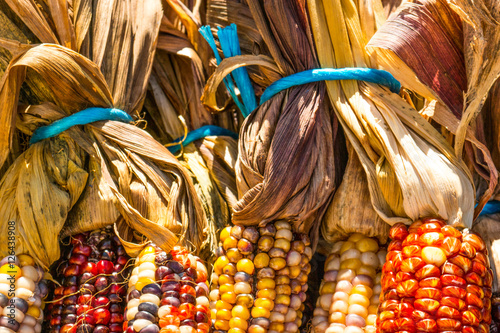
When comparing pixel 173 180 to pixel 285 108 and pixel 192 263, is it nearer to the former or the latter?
pixel 192 263

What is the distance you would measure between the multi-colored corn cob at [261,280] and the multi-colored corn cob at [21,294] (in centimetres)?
68

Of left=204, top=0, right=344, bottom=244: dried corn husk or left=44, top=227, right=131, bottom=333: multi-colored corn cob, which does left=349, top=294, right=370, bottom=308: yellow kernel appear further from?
left=44, top=227, right=131, bottom=333: multi-colored corn cob

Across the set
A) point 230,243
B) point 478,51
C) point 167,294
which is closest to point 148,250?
point 167,294

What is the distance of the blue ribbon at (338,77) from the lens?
2260 millimetres

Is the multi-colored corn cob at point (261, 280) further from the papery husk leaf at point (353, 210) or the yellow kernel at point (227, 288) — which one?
the papery husk leaf at point (353, 210)

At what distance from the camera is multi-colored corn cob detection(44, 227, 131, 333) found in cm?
219

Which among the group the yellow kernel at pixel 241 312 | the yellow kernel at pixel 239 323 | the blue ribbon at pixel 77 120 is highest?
the blue ribbon at pixel 77 120

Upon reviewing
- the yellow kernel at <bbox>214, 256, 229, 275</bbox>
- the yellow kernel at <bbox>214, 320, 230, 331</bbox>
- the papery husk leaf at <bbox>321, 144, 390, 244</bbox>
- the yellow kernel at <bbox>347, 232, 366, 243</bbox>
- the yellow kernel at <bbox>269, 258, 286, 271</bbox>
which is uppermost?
the papery husk leaf at <bbox>321, 144, 390, 244</bbox>

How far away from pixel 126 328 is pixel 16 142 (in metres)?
1.00

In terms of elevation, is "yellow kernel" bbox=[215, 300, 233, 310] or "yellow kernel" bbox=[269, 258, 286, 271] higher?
"yellow kernel" bbox=[269, 258, 286, 271]

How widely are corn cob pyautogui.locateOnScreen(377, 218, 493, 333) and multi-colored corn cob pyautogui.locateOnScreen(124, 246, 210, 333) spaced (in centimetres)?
68

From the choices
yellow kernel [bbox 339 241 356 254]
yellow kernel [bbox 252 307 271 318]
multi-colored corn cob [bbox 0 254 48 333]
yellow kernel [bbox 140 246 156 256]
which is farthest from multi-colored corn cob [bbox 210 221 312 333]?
multi-colored corn cob [bbox 0 254 48 333]

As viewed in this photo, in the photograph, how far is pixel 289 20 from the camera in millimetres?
2314

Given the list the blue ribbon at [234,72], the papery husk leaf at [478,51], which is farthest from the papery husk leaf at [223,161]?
the papery husk leaf at [478,51]
